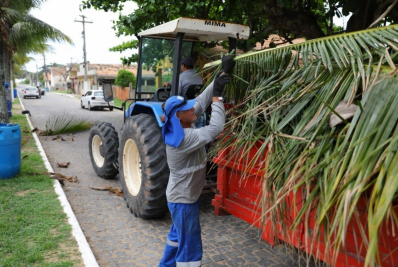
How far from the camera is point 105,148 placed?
20.2ft

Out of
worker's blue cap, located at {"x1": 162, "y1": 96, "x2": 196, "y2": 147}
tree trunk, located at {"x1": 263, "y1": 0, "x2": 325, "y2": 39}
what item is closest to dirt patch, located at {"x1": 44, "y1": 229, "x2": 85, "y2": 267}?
worker's blue cap, located at {"x1": 162, "y1": 96, "x2": 196, "y2": 147}

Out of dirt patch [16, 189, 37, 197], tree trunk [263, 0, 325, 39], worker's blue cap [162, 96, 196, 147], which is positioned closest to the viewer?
worker's blue cap [162, 96, 196, 147]

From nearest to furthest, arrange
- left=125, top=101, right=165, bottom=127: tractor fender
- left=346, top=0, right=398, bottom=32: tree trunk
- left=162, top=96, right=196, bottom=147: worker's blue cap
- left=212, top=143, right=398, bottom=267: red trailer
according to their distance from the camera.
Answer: left=212, top=143, right=398, bottom=267: red trailer < left=162, top=96, right=196, bottom=147: worker's blue cap < left=125, top=101, right=165, bottom=127: tractor fender < left=346, top=0, right=398, bottom=32: tree trunk

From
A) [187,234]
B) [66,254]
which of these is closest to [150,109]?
[66,254]

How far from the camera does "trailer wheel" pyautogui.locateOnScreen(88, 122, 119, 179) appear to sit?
620 cm

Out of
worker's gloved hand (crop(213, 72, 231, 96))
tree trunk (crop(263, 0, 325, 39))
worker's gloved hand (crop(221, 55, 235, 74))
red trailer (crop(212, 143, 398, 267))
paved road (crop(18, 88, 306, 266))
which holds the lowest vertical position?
paved road (crop(18, 88, 306, 266))

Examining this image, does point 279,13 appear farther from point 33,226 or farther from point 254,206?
point 33,226

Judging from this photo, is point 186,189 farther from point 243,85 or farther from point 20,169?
point 20,169

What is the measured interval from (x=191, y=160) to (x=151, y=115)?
195 cm

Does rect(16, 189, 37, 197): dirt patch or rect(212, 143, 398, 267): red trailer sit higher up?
rect(212, 143, 398, 267): red trailer

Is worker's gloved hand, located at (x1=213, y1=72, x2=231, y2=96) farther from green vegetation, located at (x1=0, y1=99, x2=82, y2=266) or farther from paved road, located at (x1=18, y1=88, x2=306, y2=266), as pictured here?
green vegetation, located at (x1=0, y1=99, x2=82, y2=266)

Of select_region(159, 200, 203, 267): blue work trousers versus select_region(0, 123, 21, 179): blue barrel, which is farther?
select_region(0, 123, 21, 179): blue barrel

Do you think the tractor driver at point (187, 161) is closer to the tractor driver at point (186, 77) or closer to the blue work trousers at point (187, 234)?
the blue work trousers at point (187, 234)

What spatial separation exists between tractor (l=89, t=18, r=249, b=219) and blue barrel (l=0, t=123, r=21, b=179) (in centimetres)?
147
